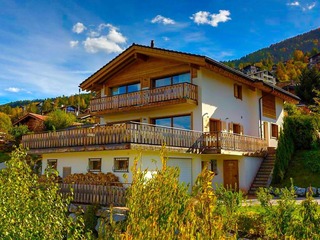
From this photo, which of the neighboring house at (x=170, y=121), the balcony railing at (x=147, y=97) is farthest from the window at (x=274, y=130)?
the balcony railing at (x=147, y=97)

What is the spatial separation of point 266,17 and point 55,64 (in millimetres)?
14594

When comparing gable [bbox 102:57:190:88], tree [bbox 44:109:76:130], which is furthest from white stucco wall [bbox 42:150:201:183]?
tree [bbox 44:109:76:130]

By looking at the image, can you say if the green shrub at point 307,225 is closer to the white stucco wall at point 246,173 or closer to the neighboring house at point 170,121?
the neighboring house at point 170,121

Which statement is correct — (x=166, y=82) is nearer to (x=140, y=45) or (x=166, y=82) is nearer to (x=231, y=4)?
(x=140, y=45)

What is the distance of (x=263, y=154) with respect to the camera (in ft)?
77.5

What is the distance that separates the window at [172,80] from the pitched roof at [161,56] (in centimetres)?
125

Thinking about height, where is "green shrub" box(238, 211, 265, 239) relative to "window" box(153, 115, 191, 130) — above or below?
below

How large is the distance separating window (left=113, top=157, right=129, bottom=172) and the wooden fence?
1.69 meters

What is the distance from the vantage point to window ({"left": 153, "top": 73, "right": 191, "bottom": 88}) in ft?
71.3

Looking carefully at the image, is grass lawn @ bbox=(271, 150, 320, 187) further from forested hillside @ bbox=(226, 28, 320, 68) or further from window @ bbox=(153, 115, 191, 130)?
forested hillside @ bbox=(226, 28, 320, 68)

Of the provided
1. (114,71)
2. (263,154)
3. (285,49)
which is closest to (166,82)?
(114,71)

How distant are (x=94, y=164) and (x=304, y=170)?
12.6 metres

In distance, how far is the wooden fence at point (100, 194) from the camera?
15452mm

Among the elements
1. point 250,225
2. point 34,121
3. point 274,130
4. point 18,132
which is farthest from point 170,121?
point 34,121
